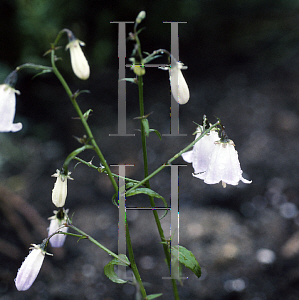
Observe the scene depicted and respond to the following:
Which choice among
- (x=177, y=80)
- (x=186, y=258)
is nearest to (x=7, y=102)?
(x=177, y=80)

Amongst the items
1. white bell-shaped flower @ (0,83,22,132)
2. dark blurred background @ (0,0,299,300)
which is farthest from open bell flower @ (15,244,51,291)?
dark blurred background @ (0,0,299,300)

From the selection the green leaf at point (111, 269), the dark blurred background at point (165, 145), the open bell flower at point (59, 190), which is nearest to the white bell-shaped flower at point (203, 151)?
the green leaf at point (111, 269)

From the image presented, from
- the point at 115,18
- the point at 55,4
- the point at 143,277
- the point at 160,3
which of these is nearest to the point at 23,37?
the point at 55,4

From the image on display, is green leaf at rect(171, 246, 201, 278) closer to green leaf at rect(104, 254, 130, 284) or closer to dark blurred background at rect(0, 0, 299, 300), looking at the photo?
green leaf at rect(104, 254, 130, 284)

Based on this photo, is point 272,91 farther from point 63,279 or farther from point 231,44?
point 63,279

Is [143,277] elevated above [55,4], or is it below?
below

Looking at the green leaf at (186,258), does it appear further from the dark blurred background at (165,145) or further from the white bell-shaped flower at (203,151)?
the dark blurred background at (165,145)
